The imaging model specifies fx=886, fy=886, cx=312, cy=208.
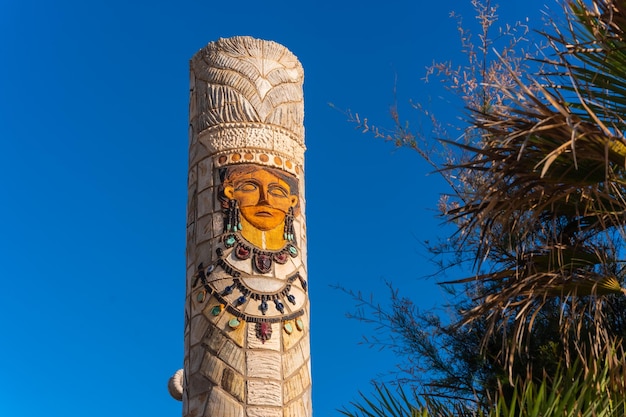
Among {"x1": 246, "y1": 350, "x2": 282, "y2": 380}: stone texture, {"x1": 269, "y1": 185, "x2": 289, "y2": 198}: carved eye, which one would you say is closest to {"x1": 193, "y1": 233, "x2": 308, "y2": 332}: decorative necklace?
{"x1": 246, "y1": 350, "x2": 282, "y2": 380}: stone texture

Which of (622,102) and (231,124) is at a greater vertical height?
(231,124)

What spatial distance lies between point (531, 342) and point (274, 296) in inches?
94.7

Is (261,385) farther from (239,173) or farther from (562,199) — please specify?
(562,199)

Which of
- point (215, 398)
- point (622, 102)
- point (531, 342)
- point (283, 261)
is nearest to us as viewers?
point (622, 102)

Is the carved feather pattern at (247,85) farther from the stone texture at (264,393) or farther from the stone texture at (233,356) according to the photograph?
the stone texture at (264,393)

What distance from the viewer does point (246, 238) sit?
7.38 metres

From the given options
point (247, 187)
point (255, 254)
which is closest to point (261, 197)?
point (247, 187)

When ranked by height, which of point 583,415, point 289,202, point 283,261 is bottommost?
point 583,415

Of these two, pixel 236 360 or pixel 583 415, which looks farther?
pixel 236 360

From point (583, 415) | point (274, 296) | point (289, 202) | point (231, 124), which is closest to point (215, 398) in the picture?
point (274, 296)

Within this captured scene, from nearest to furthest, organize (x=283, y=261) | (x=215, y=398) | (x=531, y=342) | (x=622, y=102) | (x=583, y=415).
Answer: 1. (x=583, y=415)
2. (x=622, y=102)
3. (x=215, y=398)
4. (x=283, y=261)
5. (x=531, y=342)

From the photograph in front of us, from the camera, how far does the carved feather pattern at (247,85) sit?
796 centimetres

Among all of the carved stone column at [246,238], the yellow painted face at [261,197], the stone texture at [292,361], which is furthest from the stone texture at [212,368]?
the yellow painted face at [261,197]

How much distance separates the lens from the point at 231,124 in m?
7.88
